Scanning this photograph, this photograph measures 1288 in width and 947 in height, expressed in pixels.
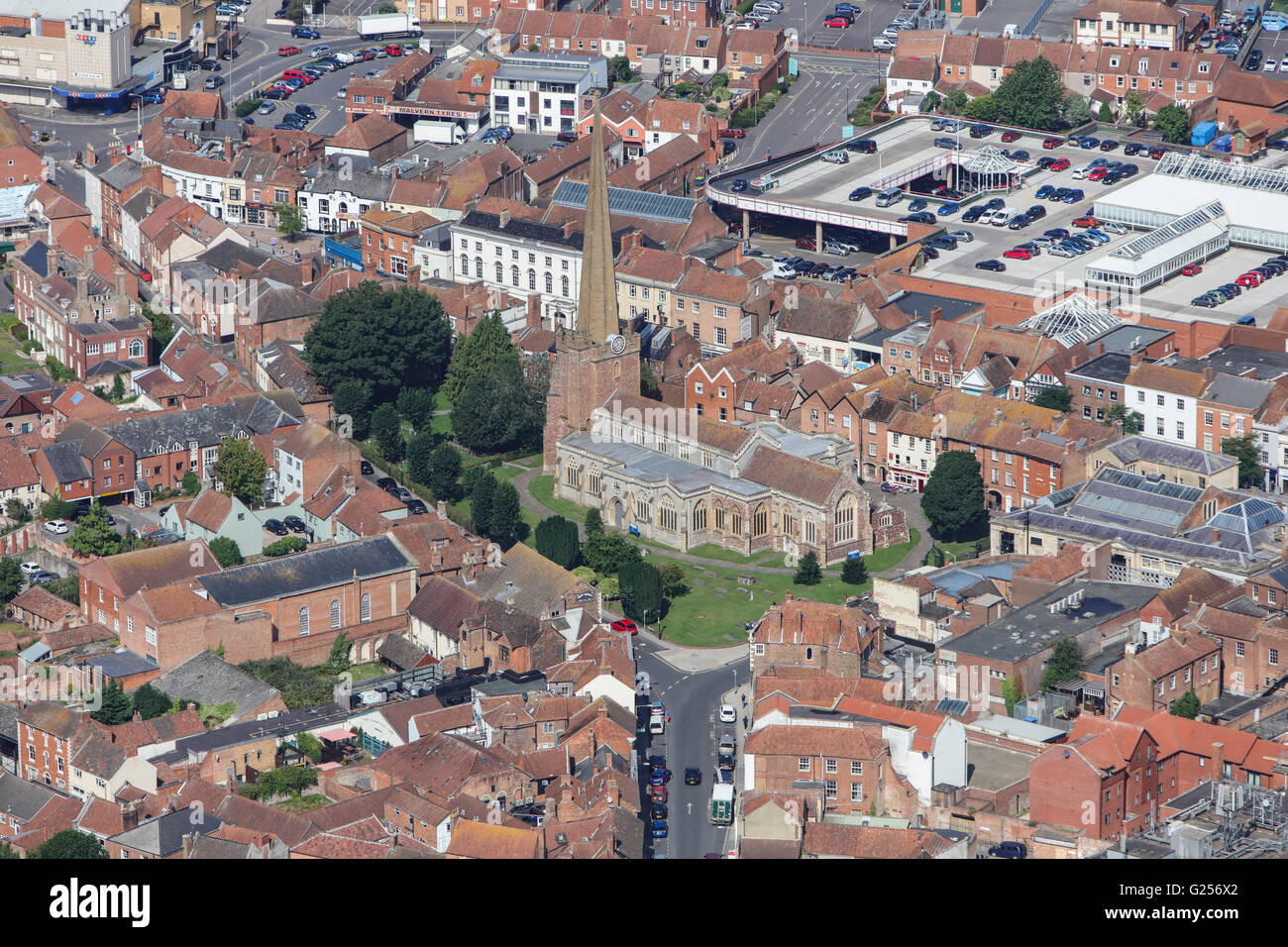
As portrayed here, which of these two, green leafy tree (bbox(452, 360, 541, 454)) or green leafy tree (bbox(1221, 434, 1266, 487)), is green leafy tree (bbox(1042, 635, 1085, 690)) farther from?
green leafy tree (bbox(452, 360, 541, 454))

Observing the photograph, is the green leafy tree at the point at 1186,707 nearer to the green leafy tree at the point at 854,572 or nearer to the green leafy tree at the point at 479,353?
the green leafy tree at the point at 854,572

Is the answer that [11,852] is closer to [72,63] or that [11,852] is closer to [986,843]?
[986,843]

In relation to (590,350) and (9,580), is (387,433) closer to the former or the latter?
(590,350)

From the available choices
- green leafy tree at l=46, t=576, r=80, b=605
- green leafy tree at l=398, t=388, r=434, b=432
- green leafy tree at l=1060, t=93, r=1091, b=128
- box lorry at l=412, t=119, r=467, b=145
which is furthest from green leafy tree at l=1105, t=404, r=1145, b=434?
box lorry at l=412, t=119, r=467, b=145
